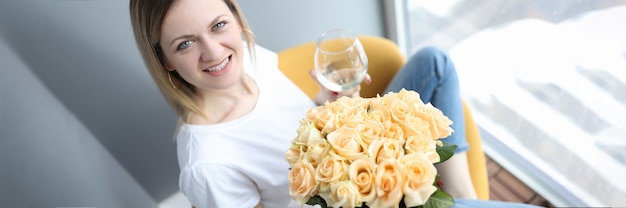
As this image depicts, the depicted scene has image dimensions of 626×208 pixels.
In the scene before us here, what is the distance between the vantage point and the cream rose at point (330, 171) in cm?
61

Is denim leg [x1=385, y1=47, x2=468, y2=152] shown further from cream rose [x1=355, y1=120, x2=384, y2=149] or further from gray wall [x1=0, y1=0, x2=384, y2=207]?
cream rose [x1=355, y1=120, x2=384, y2=149]

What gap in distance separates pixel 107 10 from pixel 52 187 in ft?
1.68

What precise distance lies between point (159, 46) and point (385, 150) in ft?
1.86

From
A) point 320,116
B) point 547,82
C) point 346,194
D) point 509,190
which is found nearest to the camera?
point 346,194

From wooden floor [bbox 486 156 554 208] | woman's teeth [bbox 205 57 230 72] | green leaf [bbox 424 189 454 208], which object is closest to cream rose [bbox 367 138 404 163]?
green leaf [bbox 424 189 454 208]

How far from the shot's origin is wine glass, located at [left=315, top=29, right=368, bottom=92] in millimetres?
995

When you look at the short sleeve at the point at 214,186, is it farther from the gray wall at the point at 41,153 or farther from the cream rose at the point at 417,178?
the cream rose at the point at 417,178

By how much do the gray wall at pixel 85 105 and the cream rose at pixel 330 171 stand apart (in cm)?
52

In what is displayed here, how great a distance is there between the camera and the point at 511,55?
1505 mm

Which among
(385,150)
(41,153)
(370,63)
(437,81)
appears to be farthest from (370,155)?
(370,63)

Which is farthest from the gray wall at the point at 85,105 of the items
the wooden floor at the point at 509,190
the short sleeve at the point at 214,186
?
the wooden floor at the point at 509,190

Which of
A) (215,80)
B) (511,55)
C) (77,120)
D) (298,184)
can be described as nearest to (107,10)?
(77,120)

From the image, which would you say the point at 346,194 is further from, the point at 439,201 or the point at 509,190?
the point at 509,190

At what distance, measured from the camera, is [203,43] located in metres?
0.96
